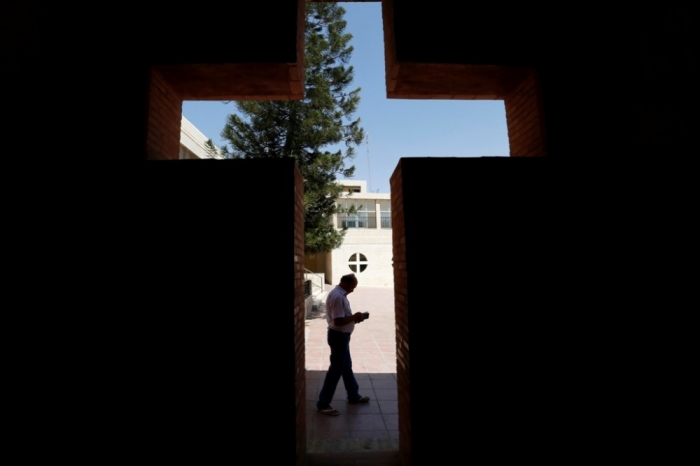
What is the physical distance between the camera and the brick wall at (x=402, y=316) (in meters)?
2.65

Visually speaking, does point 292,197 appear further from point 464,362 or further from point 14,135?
point 14,135

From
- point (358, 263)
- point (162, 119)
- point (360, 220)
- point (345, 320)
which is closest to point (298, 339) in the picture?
point (345, 320)

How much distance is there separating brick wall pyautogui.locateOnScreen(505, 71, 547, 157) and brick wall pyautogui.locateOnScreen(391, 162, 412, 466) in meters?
1.29

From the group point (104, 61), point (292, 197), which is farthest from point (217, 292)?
point (104, 61)

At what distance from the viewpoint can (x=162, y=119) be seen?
3.03 meters

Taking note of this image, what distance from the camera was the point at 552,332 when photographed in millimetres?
2562

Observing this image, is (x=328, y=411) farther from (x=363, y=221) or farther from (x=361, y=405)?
(x=363, y=221)

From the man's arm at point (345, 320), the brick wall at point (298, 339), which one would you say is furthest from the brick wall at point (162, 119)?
the man's arm at point (345, 320)

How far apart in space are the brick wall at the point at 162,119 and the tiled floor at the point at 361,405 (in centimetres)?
327

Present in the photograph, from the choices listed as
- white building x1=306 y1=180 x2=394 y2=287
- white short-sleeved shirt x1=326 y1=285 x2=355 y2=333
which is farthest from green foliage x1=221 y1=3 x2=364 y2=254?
white building x1=306 y1=180 x2=394 y2=287

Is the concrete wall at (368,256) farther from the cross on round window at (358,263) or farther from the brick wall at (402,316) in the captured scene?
the brick wall at (402,316)

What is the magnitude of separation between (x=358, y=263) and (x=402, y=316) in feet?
84.9

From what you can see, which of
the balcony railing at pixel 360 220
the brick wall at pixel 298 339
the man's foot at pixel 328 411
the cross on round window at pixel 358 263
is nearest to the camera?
the brick wall at pixel 298 339

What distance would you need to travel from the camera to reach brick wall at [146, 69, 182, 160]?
2.80m
